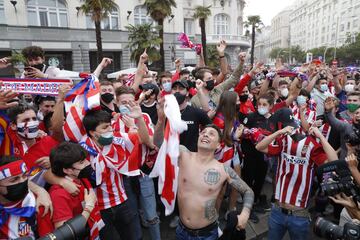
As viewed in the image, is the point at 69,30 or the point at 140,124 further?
the point at 69,30

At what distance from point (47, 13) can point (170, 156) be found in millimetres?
29480

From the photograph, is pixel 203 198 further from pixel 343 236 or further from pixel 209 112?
pixel 209 112

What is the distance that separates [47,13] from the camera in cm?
2645

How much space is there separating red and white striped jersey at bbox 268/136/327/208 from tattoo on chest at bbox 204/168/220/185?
3.19ft

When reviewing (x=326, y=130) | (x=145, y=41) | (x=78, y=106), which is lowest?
(x=326, y=130)

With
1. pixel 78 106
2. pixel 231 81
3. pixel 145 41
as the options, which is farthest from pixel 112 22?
pixel 78 106

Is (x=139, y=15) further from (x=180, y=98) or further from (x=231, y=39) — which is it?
(x=180, y=98)

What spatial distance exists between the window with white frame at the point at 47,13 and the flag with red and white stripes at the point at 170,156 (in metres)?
28.7

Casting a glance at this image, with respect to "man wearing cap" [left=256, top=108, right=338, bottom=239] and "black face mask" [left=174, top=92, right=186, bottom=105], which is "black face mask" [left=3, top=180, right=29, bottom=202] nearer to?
"black face mask" [left=174, top=92, right=186, bottom=105]

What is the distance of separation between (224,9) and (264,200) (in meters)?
43.4

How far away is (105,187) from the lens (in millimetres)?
2934

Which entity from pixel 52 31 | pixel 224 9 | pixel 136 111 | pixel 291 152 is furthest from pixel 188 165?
pixel 224 9

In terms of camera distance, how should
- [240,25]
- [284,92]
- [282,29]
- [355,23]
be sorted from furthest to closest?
[282,29] → [355,23] → [240,25] → [284,92]

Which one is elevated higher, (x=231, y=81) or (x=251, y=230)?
(x=231, y=81)
